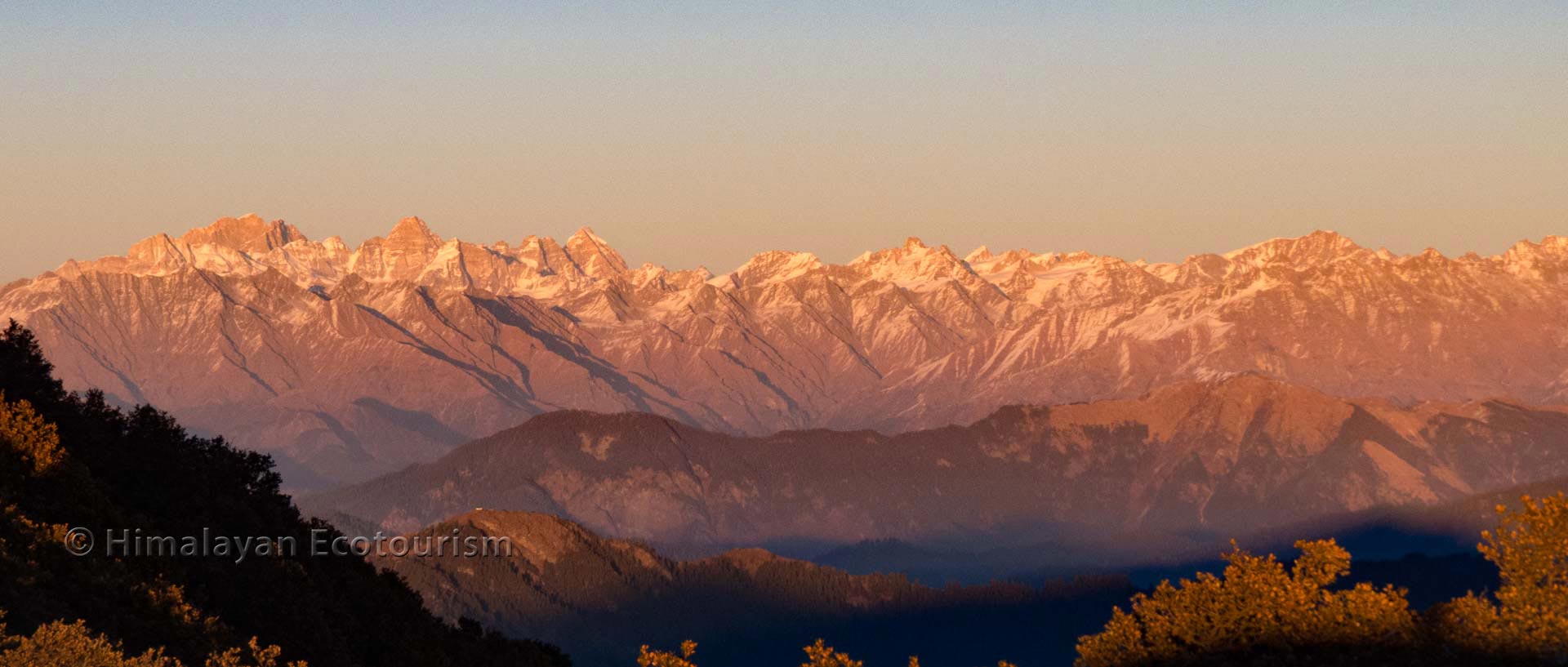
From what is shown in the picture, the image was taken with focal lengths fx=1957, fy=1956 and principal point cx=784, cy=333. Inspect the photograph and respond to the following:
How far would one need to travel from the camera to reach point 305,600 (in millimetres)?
145500

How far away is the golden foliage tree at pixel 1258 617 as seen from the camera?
385 feet

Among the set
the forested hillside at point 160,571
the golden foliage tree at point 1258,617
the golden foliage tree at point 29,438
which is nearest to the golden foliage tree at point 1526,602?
the golden foliage tree at point 1258,617

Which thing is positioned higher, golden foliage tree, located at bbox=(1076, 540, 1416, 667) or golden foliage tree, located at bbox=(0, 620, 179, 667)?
golden foliage tree, located at bbox=(1076, 540, 1416, 667)

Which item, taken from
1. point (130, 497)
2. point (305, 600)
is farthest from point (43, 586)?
point (130, 497)

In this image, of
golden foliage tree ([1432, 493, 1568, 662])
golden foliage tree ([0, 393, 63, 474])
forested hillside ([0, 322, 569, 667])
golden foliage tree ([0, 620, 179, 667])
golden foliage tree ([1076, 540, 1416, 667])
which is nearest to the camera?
golden foliage tree ([0, 620, 179, 667])

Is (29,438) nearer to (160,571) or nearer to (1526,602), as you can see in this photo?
(160,571)

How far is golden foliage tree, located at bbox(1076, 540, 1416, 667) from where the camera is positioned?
11744 centimetres

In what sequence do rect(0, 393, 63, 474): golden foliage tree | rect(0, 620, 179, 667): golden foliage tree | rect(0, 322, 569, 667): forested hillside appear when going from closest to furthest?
1. rect(0, 620, 179, 667): golden foliage tree
2. rect(0, 322, 569, 667): forested hillside
3. rect(0, 393, 63, 474): golden foliage tree

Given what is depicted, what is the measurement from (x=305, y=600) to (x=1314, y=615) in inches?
2873

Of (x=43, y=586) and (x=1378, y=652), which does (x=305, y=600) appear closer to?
(x=43, y=586)

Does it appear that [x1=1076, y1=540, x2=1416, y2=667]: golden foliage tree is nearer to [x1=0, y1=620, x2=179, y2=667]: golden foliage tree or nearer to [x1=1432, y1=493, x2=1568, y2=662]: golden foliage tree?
[x1=1432, y1=493, x2=1568, y2=662]: golden foliage tree

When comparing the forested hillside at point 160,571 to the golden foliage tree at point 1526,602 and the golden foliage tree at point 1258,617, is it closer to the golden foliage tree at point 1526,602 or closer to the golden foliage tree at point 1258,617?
the golden foliage tree at point 1258,617

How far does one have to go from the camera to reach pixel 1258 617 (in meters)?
120

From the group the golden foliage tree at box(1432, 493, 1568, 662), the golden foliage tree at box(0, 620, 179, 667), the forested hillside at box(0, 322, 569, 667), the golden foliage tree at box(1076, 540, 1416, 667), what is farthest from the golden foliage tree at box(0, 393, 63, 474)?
the golden foliage tree at box(1432, 493, 1568, 662)
